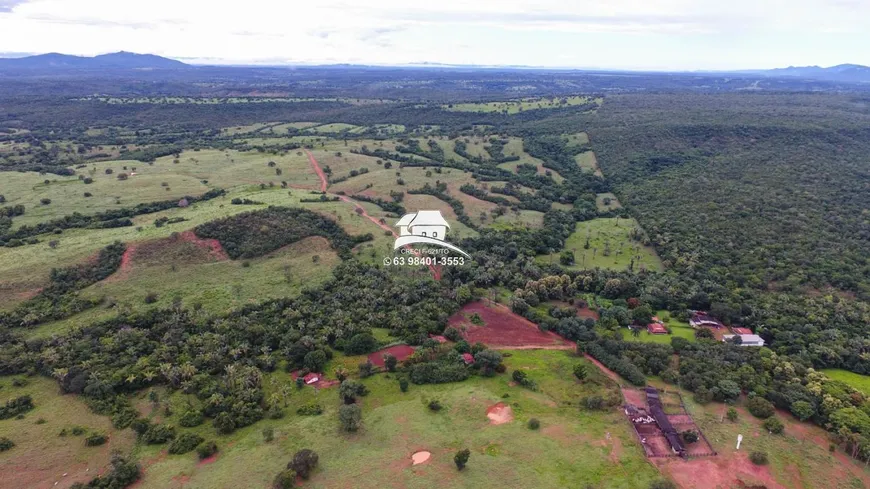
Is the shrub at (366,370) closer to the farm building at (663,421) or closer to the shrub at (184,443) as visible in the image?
the shrub at (184,443)

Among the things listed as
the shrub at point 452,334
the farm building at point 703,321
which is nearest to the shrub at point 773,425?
the farm building at point 703,321

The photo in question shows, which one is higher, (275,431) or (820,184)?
(820,184)

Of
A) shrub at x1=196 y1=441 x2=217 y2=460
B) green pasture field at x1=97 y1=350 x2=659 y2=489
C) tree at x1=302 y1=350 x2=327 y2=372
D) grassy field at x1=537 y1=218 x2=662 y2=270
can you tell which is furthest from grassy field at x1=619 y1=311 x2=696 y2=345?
shrub at x1=196 y1=441 x2=217 y2=460

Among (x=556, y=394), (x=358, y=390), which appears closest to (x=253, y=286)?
(x=358, y=390)

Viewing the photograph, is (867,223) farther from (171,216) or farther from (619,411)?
(171,216)

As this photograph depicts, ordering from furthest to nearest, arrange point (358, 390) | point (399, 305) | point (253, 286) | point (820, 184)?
point (820, 184), point (253, 286), point (399, 305), point (358, 390)
